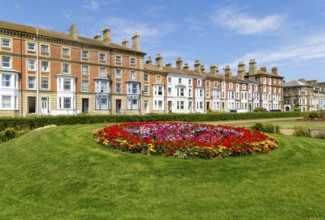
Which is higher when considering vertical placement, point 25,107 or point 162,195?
point 25,107

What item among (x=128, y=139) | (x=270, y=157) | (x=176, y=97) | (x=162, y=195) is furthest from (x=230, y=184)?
(x=176, y=97)

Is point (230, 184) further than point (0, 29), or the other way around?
point (0, 29)

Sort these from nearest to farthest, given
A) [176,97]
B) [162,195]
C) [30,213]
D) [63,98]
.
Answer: [30,213] → [162,195] → [63,98] → [176,97]

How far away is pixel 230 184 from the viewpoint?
727 centimetres

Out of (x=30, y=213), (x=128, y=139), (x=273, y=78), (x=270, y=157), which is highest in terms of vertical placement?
(x=273, y=78)

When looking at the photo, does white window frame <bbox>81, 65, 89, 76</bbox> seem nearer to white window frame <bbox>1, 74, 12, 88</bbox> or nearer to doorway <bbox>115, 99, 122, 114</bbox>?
doorway <bbox>115, 99, 122, 114</bbox>

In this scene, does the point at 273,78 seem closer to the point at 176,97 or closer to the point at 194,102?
the point at 194,102

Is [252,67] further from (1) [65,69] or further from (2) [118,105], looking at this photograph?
(1) [65,69]

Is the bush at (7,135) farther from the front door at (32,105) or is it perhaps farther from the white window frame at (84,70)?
the white window frame at (84,70)

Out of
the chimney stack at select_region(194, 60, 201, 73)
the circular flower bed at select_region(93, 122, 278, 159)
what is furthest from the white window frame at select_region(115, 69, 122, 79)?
the circular flower bed at select_region(93, 122, 278, 159)

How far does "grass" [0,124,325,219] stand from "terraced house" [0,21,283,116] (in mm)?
27964

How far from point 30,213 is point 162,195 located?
3.38 m

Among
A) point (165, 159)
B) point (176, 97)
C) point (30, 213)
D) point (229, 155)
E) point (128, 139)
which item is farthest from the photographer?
point (176, 97)

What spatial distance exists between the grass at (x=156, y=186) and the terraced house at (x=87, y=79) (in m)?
28.0
